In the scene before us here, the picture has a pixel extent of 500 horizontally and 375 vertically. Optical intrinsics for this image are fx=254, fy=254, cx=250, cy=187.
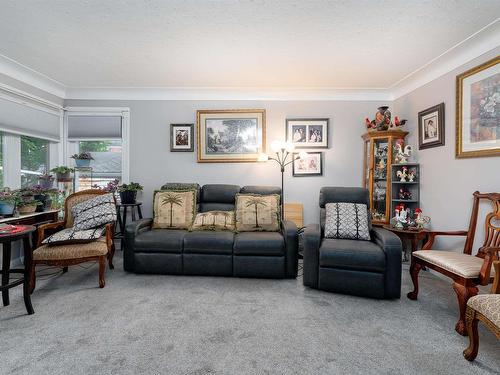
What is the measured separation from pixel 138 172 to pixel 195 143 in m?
1.01

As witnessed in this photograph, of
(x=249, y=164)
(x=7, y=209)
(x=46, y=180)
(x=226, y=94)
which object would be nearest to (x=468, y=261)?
(x=249, y=164)

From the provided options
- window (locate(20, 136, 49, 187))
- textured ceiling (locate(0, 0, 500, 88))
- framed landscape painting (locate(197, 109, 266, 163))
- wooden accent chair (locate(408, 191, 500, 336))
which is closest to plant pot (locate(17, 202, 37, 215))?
window (locate(20, 136, 49, 187))

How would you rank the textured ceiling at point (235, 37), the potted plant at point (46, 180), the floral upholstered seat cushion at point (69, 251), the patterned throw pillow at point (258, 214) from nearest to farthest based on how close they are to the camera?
the textured ceiling at point (235, 37)
the floral upholstered seat cushion at point (69, 251)
the patterned throw pillow at point (258, 214)
the potted plant at point (46, 180)

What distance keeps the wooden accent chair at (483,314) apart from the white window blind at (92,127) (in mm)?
4421

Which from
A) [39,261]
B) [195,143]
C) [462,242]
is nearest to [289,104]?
[195,143]

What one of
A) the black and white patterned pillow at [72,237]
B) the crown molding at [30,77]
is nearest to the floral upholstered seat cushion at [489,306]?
the black and white patterned pillow at [72,237]

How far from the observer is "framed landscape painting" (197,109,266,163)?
388cm

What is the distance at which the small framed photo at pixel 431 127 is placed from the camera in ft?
9.74

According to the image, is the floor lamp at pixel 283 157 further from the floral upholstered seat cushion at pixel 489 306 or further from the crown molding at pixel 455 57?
the floral upholstered seat cushion at pixel 489 306

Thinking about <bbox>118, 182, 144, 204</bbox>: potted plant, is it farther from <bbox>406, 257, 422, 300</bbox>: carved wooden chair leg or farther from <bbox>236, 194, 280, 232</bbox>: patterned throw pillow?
<bbox>406, 257, 422, 300</bbox>: carved wooden chair leg

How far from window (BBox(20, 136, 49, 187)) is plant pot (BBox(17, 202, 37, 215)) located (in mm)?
589

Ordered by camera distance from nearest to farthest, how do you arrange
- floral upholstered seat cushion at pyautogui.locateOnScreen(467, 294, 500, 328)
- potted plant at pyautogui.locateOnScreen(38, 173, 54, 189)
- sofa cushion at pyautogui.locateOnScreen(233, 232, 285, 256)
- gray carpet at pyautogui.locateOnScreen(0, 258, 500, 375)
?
floral upholstered seat cushion at pyautogui.locateOnScreen(467, 294, 500, 328)
gray carpet at pyautogui.locateOnScreen(0, 258, 500, 375)
sofa cushion at pyautogui.locateOnScreen(233, 232, 285, 256)
potted plant at pyautogui.locateOnScreen(38, 173, 54, 189)

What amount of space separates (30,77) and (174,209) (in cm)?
253

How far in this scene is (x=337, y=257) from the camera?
2.44 m
